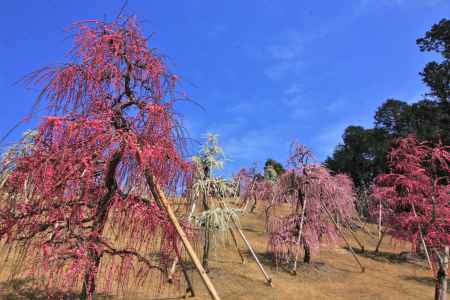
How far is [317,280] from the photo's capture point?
1723 centimetres

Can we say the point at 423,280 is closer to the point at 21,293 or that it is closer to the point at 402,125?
the point at 21,293

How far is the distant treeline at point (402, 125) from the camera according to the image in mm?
38594

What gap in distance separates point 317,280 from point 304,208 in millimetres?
3051

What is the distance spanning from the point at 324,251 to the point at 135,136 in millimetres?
20512

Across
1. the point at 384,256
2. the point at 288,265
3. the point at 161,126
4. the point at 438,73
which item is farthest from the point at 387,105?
the point at 161,126

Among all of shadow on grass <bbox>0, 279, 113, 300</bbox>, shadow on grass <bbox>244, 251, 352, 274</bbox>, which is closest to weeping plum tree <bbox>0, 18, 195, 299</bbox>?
shadow on grass <bbox>0, 279, 113, 300</bbox>

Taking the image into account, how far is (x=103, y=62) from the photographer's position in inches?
219

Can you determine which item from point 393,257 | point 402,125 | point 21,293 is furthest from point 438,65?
point 21,293

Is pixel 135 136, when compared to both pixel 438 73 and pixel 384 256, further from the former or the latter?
pixel 438 73

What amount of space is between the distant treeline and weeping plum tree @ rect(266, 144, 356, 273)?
644 inches

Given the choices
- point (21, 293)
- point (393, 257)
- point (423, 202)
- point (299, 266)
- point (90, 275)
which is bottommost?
point (21, 293)

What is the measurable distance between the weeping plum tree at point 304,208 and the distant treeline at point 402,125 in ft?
53.7

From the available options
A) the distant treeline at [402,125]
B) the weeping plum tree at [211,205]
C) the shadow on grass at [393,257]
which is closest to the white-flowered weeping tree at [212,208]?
the weeping plum tree at [211,205]

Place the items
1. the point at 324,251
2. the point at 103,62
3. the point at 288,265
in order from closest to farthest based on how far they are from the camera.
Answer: the point at 103,62
the point at 288,265
the point at 324,251
